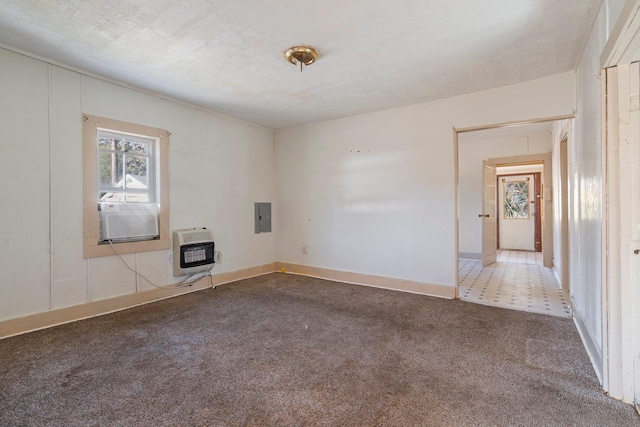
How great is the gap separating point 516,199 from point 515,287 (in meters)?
5.77

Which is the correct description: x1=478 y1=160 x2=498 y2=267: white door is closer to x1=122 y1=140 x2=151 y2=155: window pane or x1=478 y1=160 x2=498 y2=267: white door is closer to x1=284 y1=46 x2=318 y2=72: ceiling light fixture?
x1=284 y1=46 x2=318 y2=72: ceiling light fixture

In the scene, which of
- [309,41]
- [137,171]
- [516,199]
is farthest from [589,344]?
[516,199]

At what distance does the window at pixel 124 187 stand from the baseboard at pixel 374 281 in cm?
219

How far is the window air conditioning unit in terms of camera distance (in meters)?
3.28

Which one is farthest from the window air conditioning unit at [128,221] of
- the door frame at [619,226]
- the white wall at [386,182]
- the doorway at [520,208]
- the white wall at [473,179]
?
the doorway at [520,208]

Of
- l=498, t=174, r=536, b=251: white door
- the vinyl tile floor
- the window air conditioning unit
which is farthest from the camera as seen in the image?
l=498, t=174, r=536, b=251: white door

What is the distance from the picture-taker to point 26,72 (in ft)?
9.02

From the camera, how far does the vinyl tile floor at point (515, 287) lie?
3434 mm

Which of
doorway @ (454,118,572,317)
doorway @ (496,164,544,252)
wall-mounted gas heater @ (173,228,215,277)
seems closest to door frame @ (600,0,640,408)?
doorway @ (454,118,572,317)

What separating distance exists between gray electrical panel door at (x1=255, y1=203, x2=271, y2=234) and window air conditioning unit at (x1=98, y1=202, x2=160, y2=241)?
1706 millimetres

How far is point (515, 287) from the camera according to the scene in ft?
14.0

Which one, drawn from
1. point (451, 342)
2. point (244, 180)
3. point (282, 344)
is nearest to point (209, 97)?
point (244, 180)

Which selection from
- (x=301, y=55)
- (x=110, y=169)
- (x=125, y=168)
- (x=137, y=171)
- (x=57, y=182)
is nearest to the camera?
(x=301, y=55)

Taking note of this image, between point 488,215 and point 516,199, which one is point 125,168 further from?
point 516,199
